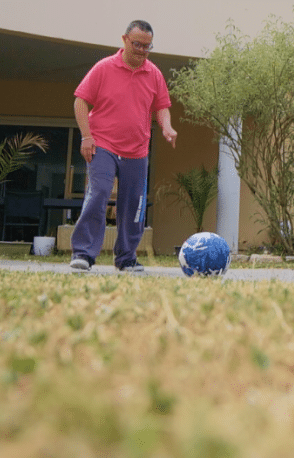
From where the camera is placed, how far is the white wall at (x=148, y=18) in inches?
368

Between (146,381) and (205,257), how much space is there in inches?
111

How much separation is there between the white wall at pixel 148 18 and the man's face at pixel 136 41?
5971mm

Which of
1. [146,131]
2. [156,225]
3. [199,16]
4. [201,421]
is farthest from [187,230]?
[201,421]

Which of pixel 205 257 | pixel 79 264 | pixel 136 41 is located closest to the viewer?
pixel 205 257

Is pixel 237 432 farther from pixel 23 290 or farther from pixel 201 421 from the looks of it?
pixel 23 290

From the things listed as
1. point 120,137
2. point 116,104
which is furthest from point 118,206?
point 116,104

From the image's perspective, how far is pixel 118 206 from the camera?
4215 mm

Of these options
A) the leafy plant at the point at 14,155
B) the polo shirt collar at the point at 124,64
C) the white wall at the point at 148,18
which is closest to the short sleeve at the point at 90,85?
the polo shirt collar at the point at 124,64

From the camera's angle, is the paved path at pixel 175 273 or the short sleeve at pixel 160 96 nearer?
the paved path at pixel 175 273

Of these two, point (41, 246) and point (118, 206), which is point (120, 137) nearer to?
point (118, 206)

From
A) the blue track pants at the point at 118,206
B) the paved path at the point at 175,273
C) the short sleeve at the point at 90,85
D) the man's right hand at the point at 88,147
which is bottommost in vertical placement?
the paved path at the point at 175,273

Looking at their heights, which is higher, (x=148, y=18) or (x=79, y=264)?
(x=148, y=18)

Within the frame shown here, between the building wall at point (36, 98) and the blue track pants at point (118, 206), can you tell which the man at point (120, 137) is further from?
the building wall at point (36, 98)

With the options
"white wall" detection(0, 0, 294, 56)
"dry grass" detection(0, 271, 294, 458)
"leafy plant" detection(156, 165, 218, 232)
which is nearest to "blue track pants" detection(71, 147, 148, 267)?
"dry grass" detection(0, 271, 294, 458)
